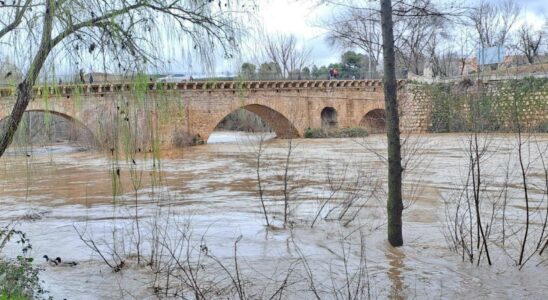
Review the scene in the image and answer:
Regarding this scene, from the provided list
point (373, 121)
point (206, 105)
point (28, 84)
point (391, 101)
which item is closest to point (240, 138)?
point (391, 101)

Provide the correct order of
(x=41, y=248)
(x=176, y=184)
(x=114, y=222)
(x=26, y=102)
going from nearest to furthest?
1. (x=26, y=102)
2. (x=41, y=248)
3. (x=114, y=222)
4. (x=176, y=184)

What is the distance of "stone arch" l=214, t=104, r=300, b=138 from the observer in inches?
1577

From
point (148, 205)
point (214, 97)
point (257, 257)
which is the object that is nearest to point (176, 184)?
point (148, 205)

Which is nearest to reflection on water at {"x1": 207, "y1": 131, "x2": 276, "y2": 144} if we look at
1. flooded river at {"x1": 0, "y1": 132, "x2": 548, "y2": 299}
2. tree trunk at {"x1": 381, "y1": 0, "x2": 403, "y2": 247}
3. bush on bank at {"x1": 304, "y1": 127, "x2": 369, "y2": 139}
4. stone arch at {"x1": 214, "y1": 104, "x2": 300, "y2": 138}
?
stone arch at {"x1": 214, "y1": 104, "x2": 300, "y2": 138}

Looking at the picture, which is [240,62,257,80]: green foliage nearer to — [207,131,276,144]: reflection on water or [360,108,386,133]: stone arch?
[207,131,276,144]: reflection on water

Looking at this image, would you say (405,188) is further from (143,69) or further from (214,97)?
(214,97)

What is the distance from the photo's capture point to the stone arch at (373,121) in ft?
144

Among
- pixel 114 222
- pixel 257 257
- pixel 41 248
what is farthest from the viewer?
pixel 114 222

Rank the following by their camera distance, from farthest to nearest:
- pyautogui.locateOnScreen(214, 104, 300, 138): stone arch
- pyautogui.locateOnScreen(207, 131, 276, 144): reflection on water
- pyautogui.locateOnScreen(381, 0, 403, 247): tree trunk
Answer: pyautogui.locateOnScreen(214, 104, 300, 138): stone arch, pyautogui.locateOnScreen(207, 131, 276, 144): reflection on water, pyautogui.locateOnScreen(381, 0, 403, 247): tree trunk

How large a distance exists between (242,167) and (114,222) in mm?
11283

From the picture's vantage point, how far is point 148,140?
4031 millimetres

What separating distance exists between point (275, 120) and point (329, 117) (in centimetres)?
551

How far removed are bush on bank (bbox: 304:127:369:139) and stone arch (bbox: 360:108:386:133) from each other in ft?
9.67

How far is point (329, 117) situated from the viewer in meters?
45.6
